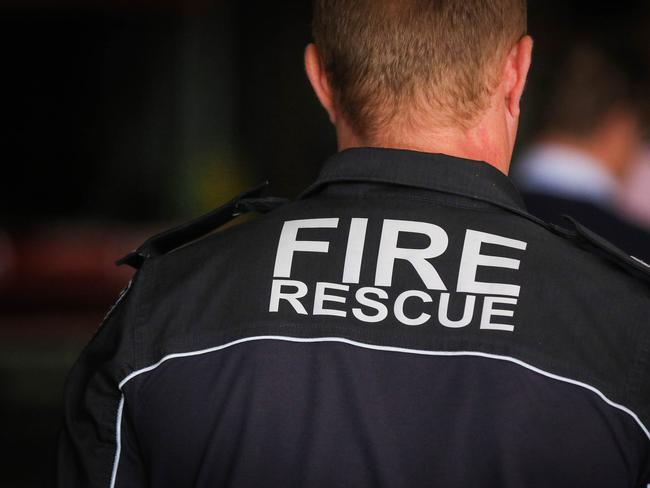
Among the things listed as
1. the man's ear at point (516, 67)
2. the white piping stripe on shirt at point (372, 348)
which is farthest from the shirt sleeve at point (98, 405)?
Answer: the man's ear at point (516, 67)

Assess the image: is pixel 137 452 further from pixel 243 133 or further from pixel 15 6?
pixel 243 133

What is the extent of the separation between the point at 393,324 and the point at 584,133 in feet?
3.78

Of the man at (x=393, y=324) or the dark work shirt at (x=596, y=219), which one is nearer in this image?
the man at (x=393, y=324)

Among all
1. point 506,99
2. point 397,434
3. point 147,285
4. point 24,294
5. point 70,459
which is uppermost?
point 506,99

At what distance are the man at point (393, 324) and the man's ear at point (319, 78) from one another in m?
0.03

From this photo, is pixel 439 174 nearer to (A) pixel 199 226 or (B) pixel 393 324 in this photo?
(B) pixel 393 324

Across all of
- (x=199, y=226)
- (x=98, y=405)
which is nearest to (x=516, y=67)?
(x=199, y=226)

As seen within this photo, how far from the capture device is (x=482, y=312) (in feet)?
4.34

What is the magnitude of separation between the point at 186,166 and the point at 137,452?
544 centimetres

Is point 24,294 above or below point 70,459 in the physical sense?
below

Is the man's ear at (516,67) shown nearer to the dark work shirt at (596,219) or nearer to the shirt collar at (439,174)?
the shirt collar at (439,174)

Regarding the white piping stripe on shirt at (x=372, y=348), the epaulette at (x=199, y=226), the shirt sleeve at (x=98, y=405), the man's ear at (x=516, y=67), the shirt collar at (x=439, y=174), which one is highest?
the man's ear at (x=516, y=67)

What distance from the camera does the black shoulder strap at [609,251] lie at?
1.31m

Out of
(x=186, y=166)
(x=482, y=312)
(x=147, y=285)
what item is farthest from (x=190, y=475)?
(x=186, y=166)
